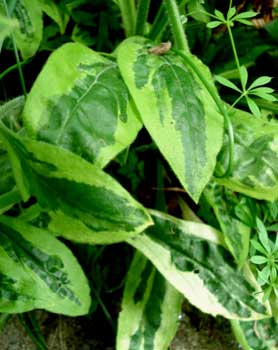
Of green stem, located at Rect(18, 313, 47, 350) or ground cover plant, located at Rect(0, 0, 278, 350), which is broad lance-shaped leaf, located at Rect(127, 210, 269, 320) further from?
green stem, located at Rect(18, 313, 47, 350)

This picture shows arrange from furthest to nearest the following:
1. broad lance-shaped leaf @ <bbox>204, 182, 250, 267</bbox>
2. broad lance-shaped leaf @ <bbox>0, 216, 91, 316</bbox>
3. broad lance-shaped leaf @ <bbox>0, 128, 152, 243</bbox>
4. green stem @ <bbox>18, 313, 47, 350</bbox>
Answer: green stem @ <bbox>18, 313, 47, 350</bbox> < broad lance-shaped leaf @ <bbox>204, 182, 250, 267</bbox> < broad lance-shaped leaf @ <bbox>0, 216, 91, 316</bbox> < broad lance-shaped leaf @ <bbox>0, 128, 152, 243</bbox>

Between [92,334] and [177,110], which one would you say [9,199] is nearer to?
[177,110]

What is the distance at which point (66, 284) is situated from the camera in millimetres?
1095

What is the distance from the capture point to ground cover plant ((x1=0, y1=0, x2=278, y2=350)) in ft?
3.16

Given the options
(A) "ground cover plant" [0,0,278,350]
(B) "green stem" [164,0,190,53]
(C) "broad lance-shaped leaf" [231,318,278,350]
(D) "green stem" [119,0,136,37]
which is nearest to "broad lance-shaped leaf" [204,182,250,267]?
(A) "ground cover plant" [0,0,278,350]

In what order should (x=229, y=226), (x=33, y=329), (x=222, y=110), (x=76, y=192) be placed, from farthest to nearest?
(x=33, y=329), (x=229, y=226), (x=222, y=110), (x=76, y=192)

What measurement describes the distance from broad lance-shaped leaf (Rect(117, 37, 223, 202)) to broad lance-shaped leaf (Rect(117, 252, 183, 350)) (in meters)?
0.32

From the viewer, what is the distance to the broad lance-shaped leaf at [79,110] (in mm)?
959

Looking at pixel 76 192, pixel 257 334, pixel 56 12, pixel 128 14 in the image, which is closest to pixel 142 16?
pixel 128 14

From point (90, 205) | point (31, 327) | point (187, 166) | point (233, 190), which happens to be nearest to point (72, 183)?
point (90, 205)

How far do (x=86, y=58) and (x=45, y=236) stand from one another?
0.29 metres

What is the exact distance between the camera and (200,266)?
1188 mm

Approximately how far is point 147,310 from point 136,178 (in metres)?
0.27

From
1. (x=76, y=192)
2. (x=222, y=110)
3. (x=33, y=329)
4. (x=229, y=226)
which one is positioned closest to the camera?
(x=76, y=192)
